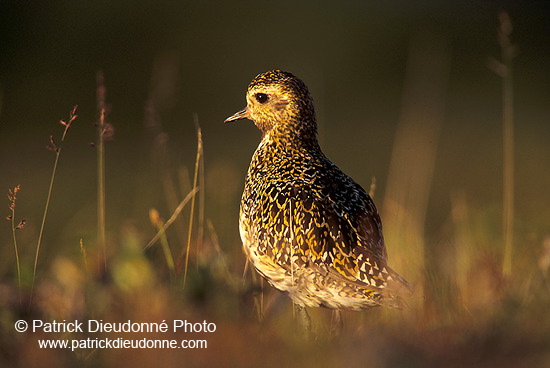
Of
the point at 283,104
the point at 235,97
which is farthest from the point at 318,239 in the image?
the point at 235,97

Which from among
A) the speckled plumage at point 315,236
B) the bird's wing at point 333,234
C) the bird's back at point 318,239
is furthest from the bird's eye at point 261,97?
the bird's wing at point 333,234

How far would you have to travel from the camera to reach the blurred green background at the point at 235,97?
14.8m

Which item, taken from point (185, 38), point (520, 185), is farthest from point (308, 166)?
point (185, 38)

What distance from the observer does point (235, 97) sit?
25.1 m

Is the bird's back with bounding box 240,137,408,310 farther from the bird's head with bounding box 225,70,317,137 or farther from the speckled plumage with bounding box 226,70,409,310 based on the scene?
the bird's head with bounding box 225,70,317,137

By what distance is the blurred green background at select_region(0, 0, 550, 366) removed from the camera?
14.8 m

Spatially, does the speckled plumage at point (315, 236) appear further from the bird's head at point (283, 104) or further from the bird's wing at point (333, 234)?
the bird's head at point (283, 104)

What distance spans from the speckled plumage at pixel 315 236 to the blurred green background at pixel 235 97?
16.7ft

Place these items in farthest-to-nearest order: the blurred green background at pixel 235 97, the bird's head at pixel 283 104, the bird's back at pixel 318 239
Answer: the blurred green background at pixel 235 97
the bird's head at pixel 283 104
the bird's back at pixel 318 239

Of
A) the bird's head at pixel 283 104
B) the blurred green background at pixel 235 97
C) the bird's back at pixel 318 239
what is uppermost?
the blurred green background at pixel 235 97

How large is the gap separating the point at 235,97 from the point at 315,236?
20.8 meters

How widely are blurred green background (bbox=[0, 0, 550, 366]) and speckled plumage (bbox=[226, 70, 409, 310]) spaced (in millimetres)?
5079

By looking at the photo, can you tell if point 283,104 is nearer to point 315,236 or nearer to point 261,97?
point 261,97

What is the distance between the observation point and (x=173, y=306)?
398 cm
